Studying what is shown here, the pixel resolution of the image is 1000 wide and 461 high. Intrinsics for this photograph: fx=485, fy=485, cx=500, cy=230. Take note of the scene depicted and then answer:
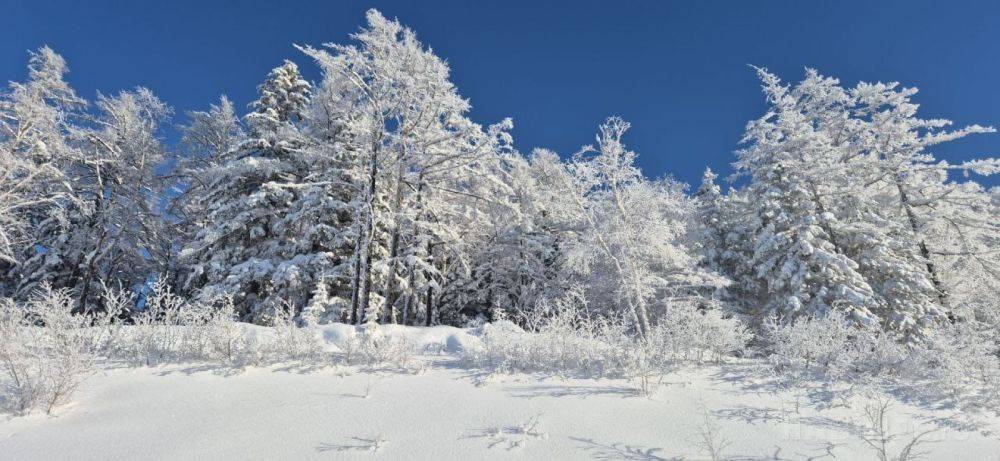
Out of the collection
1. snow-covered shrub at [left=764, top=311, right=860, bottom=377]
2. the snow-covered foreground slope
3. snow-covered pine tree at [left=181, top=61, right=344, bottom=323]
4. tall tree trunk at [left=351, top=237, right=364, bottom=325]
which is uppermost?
snow-covered pine tree at [left=181, top=61, right=344, bottom=323]

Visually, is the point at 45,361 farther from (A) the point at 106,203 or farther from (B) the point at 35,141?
(A) the point at 106,203

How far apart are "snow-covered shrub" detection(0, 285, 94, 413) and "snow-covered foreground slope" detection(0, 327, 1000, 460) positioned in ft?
0.79

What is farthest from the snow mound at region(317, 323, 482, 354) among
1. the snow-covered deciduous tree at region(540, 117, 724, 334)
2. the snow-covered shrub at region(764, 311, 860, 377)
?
the snow-covered deciduous tree at region(540, 117, 724, 334)

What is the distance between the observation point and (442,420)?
5211 mm

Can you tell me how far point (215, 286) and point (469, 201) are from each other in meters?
9.69

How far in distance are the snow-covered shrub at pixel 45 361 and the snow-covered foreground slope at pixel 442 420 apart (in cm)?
24

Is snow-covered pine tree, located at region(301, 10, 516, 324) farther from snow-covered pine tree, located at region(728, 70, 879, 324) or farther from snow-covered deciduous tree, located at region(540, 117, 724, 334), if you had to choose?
snow-covered pine tree, located at region(728, 70, 879, 324)

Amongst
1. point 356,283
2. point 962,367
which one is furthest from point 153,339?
point 962,367

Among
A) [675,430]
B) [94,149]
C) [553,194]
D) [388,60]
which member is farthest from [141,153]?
[675,430]

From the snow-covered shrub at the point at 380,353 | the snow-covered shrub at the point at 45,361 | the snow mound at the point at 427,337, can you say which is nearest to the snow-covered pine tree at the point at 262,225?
the snow mound at the point at 427,337

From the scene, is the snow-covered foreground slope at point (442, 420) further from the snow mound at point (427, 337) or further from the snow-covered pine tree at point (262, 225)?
the snow-covered pine tree at point (262, 225)

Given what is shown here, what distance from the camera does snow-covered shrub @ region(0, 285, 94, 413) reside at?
5281mm

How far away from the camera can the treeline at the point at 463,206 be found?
48.9 ft

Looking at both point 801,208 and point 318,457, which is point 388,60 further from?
point 801,208
